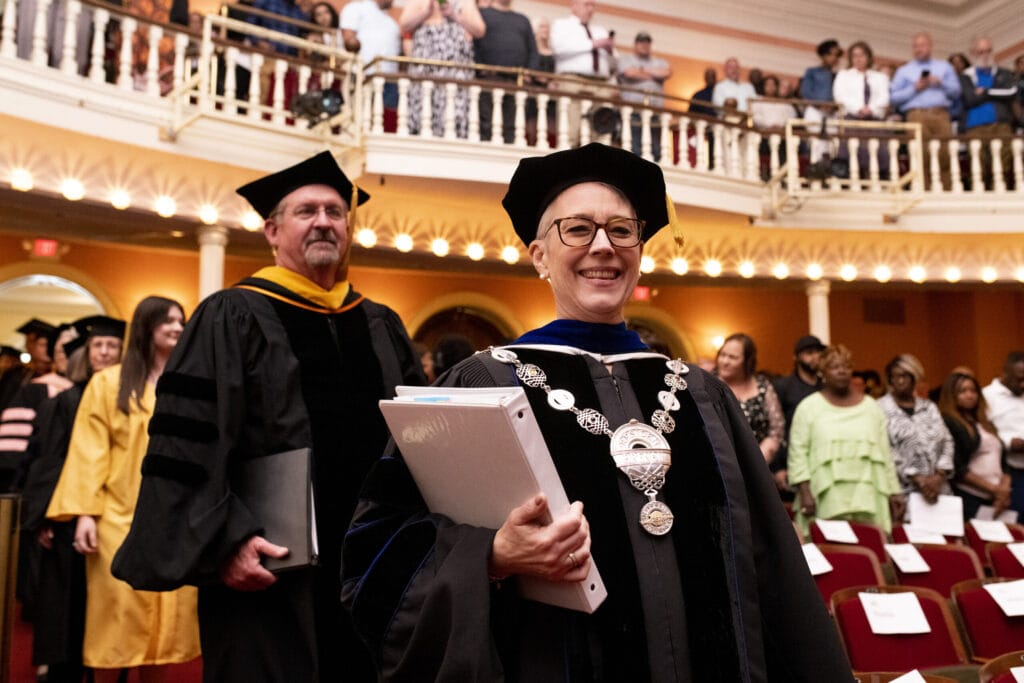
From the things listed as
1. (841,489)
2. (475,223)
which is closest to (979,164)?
(475,223)

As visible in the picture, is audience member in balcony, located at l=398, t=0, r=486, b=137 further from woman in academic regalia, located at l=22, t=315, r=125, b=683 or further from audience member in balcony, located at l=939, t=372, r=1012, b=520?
audience member in balcony, located at l=939, t=372, r=1012, b=520

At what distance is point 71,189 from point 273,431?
233 inches

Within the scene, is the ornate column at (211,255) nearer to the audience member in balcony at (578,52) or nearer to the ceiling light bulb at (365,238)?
the ceiling light bulb at (365,238)

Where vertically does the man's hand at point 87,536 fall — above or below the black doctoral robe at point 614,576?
below

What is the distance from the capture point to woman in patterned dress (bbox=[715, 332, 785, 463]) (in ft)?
16.1

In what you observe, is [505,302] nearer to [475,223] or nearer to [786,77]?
[475,223]

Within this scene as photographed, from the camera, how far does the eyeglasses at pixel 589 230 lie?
159 centimetres

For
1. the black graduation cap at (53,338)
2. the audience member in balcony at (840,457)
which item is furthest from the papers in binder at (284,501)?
the black graduation cap at (53,338)

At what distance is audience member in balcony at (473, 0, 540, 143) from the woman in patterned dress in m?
4.13

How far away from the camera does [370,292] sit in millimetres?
10719

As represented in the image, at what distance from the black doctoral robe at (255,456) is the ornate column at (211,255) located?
5922 mm

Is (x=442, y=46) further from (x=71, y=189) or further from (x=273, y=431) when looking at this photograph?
(x=273, y=431)

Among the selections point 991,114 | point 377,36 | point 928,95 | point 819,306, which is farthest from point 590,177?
point 991,114

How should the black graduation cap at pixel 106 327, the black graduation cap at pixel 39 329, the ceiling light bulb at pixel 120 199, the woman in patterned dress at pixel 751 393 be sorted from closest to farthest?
the black graduation cap at pixel 106 327 < the woman in patterned dress at pixel 751 393 < the black graduation cap at pixel 39 329 < the ceiling light bulb at pixel 120 199
